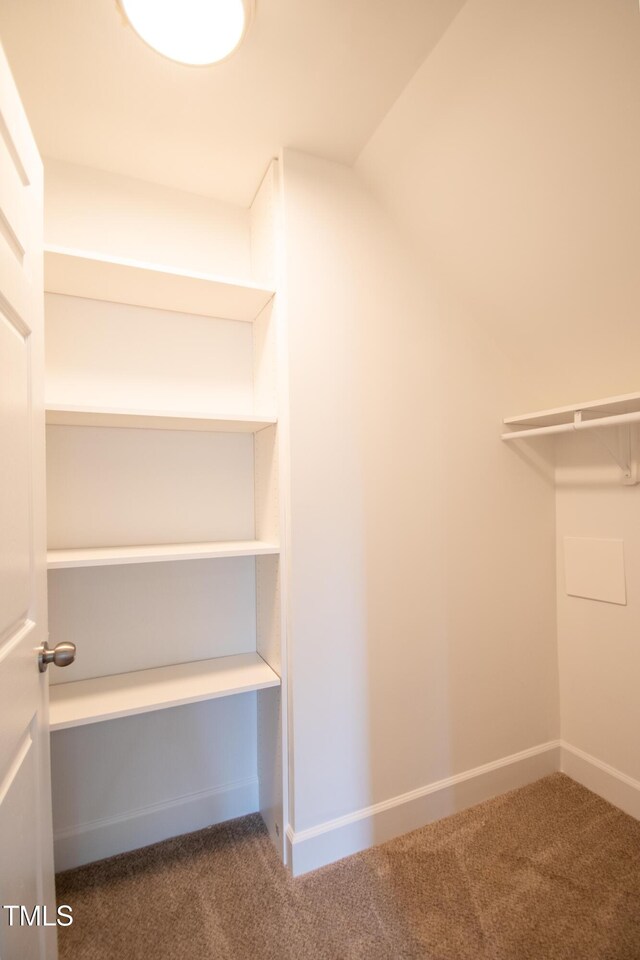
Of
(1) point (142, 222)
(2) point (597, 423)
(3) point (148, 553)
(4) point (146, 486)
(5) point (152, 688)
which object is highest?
(1) point (142, 222)

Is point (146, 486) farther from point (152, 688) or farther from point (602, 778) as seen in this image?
point (602, 778)

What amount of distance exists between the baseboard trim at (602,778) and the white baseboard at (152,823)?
1.39 metres

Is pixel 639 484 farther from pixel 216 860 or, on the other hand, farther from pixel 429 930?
pixel 216 860

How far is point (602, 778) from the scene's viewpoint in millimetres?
1893

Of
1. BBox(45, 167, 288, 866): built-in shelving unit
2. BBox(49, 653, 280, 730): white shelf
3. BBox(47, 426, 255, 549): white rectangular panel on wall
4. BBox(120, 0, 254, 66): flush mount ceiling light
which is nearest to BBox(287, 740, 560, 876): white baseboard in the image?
BBox(45, 167, 288, 866): built-in shelving unit

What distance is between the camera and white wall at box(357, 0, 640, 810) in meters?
1.15

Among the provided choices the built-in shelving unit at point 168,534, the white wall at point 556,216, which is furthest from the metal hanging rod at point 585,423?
the built-in shelving unit at point 168,534

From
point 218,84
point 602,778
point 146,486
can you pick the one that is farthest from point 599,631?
point 218,84

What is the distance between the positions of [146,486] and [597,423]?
160 cm

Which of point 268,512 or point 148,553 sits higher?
point 268,512

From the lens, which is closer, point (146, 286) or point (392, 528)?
point (146, 286)

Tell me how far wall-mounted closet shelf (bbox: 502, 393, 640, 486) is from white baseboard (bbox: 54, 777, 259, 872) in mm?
1822

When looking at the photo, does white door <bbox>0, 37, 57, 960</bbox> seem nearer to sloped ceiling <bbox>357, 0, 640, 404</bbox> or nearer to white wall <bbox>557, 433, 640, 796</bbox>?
sloped ceiling <bbox>357, 0, 640, 404</bbox>

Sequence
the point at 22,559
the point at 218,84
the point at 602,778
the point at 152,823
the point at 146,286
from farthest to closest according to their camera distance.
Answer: the point at 602,778 → the point at 152,823 → the point at 146,286 → the point at 218,84 → the point at 22,559
